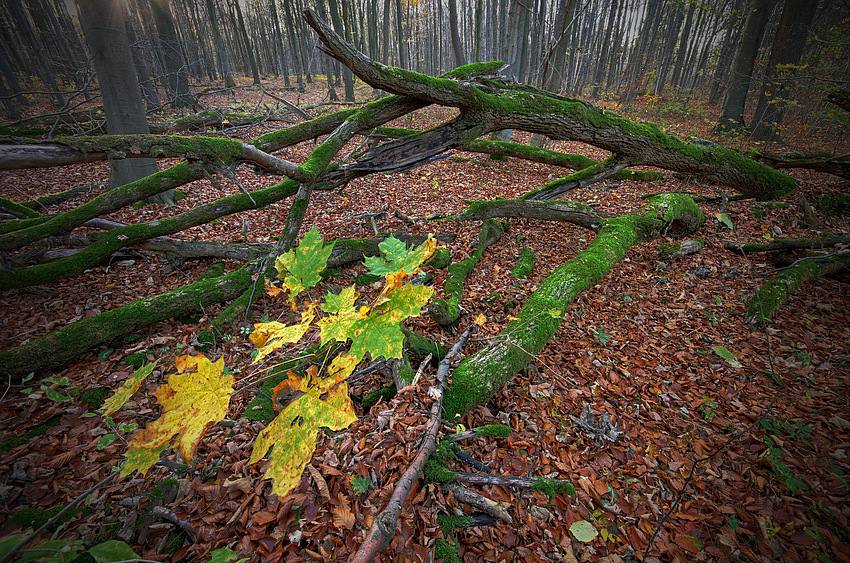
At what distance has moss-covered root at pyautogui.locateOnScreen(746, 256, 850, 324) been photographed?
3.83 metres

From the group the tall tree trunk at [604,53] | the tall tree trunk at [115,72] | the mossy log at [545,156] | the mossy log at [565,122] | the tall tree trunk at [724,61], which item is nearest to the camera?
the mossy log at [565,122]

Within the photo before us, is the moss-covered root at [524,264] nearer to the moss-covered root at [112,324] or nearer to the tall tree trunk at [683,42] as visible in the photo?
the moss-covered root at [112,324]

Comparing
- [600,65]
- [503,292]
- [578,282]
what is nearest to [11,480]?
[503,292]

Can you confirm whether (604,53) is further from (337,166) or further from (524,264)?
(337,166)

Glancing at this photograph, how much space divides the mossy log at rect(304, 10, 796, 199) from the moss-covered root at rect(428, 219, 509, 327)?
5.51ft

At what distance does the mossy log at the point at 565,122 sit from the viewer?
431 centimetres

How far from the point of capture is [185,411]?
1.47 metres

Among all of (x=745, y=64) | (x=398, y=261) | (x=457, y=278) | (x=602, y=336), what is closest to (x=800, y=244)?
(x=602, y=336)

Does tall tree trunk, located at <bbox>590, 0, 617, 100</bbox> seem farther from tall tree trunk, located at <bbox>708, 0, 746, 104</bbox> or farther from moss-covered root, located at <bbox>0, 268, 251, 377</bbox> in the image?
moss-covered root, located at <bbox>0, 268, 251, 377</bbox>

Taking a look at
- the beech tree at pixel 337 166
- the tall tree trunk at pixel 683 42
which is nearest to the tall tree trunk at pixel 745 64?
the beech tree at pixel 337 166

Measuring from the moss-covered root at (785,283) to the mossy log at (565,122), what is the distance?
97.9 inches

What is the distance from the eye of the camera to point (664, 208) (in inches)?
204

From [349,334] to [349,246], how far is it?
3417 millimetres

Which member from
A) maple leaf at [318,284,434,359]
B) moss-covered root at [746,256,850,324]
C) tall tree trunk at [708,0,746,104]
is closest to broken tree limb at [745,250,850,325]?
moss-covered root at [746,256,850,324]
